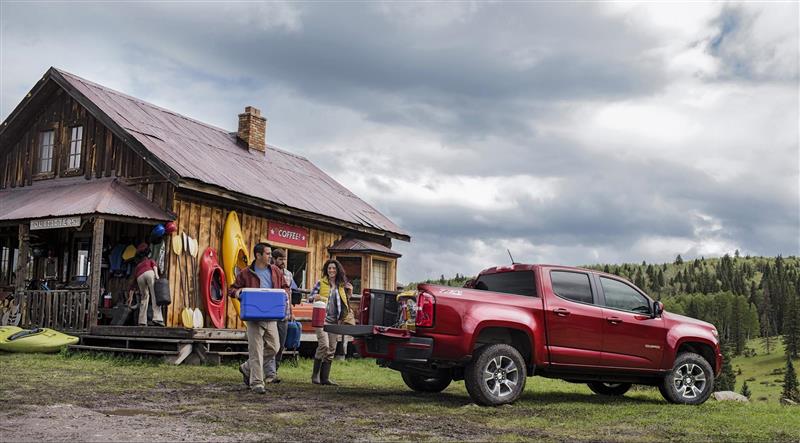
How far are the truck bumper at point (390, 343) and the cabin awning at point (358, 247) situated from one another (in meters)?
11.8

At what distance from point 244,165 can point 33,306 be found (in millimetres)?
6635

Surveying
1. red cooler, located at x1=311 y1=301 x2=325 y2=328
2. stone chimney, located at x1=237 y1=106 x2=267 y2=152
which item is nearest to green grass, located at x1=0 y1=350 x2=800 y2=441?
red cooler, located at x1=311 y1=301 x2=325 y2=328

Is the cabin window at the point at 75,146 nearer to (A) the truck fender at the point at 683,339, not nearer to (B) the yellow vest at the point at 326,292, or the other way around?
(B) the yellow vest at the point at 326,292

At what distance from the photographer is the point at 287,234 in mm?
20719

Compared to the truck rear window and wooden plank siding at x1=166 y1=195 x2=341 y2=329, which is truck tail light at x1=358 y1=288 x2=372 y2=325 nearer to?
the truck rear window

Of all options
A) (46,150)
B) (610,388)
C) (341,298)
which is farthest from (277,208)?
(610,388)

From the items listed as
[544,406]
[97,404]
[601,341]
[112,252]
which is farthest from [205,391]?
[112,252]

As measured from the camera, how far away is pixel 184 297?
17.4 metres

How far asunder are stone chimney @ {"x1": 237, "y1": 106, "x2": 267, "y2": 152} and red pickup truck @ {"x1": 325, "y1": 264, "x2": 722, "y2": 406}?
47.8ft

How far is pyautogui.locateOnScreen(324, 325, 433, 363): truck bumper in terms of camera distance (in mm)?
9289

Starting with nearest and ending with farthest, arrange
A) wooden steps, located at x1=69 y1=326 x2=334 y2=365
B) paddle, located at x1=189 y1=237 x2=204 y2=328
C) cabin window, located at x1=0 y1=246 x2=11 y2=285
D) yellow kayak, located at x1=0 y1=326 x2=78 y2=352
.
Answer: wooden steps, located at x1=69 y1=326 x2=334 y2=365
yellow kayak, located at x1=0 y1=326 x2=78 y2=352
paddle, located at x1=189 y1=237 x2=204 y2=328
cabin window, located at x1=0 y1=246 x2=11 y2=285

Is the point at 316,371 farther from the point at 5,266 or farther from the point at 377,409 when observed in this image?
the point at 5,266

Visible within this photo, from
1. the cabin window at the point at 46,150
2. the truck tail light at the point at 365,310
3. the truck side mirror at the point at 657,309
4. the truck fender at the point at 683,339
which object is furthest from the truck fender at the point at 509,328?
the cabin window at the point at 46,150

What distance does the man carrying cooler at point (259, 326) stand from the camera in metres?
10.3
